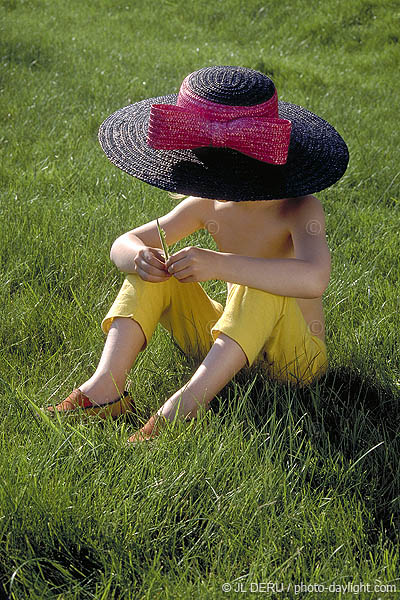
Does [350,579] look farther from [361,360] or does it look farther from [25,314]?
[25,314]

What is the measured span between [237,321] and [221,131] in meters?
0.56

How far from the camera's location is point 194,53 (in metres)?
7.00

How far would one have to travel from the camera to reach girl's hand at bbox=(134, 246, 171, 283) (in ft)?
7.39

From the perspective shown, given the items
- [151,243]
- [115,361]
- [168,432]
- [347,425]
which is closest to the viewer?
[168,432]

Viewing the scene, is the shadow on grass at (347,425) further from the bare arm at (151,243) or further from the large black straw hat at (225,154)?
the large black straw hat at (225,154)

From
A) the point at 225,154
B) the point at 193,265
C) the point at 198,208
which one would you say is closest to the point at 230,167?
the point at 225,154

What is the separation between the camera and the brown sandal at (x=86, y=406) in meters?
2.21

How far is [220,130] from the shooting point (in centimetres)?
212

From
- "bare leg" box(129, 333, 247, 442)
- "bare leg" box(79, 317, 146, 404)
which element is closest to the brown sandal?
"bare leg" box(79, 317, 146, 404)

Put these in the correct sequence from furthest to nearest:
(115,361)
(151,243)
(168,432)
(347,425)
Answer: (151,243)
(115,361)
(347,425)
(168,432)

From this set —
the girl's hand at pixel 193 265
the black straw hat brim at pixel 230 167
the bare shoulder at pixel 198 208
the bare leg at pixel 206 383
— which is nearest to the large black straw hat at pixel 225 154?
the black straw hat brim at pixel 230 167

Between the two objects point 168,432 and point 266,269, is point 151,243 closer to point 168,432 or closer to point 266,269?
point 266,269

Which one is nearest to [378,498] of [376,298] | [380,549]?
[380,549]

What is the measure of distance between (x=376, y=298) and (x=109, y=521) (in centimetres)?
165
